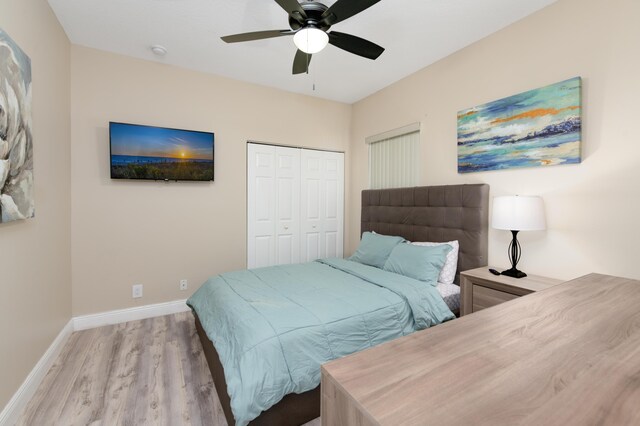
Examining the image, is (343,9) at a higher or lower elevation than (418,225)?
higher

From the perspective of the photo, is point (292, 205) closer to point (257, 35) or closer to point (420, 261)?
point (420, 261)

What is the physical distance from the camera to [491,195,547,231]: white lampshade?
211 centimetres

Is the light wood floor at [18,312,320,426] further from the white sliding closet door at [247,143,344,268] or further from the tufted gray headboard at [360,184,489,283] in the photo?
the tufted gray headboard at [360,184,489,283]

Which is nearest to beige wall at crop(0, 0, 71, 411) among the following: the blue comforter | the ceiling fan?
the blue comforter

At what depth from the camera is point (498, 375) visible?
646 mm

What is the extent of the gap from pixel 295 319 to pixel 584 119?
247 cm

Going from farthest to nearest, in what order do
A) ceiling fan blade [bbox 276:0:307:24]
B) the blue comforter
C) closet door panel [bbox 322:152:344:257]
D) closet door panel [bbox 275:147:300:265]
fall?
closet door panel [bbox 322:152:344:257] < closet door panel [bbox 275:147:300:265] < ceiling fan blade [bbox 276:0:307:24] < the blue comforter

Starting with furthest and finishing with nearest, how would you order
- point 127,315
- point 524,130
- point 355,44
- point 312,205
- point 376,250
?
point 312,205, point 376,250, point 127,315, point 524,130, point 355,44

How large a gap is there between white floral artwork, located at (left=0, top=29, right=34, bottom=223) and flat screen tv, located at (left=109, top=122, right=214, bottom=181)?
1076mm

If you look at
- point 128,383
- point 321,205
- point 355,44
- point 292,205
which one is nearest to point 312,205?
point 321,205

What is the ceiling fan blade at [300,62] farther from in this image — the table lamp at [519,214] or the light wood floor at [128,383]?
the light wood floor at [128,383]

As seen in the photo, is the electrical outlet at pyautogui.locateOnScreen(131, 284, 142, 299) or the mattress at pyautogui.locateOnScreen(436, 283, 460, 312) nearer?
the mattress at pyautogui.locateOnScreen(436, 283, 460, 312)

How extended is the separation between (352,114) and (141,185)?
306cm

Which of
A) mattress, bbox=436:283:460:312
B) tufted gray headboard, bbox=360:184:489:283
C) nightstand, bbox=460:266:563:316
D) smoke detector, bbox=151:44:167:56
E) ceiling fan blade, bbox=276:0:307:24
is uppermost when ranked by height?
smoke detector, bbox=151:44:167:56
